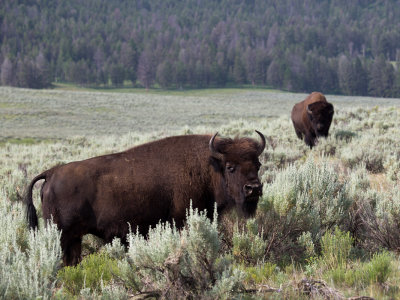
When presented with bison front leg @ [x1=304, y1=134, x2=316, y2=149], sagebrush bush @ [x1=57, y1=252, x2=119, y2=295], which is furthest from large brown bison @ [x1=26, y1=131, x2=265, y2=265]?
bison front leg @ [x1=304, y1=134, x2=316, y2=149]

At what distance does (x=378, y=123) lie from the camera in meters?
16.1

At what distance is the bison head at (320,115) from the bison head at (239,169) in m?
7.99

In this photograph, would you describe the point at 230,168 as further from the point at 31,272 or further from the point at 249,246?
the point at 31,272

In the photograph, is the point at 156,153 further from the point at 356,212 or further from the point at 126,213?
the point at 356,212

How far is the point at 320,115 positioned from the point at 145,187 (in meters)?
8.71

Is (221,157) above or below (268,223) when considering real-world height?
above

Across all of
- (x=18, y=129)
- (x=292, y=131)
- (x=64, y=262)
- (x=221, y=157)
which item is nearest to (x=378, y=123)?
(x=292, y=131)

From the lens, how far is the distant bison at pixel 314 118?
12320 millimetres

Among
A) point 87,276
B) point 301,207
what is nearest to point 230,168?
point 301,207

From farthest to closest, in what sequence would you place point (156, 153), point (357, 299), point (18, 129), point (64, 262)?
point (18, 129) < point (156, 153) < point (64, 262) < point (357, 299)

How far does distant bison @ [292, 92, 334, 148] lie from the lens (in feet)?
40.4

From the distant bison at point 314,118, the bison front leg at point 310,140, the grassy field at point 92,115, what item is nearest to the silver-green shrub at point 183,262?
the distant bison at point 314,118

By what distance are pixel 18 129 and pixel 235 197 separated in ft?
80.9

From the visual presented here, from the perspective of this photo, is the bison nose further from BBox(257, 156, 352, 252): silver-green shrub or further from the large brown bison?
BBox(257, 156, 352, 252): silver-green shrub
